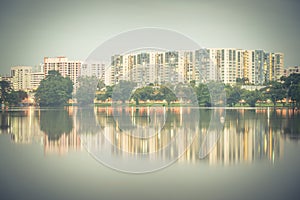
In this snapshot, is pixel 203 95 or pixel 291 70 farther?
pixel 291 70

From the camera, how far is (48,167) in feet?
18.6

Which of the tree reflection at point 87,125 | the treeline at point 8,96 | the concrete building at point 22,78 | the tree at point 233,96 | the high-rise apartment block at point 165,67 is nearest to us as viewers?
the tree reflection at point 87,125

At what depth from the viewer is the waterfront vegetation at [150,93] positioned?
3462 cm

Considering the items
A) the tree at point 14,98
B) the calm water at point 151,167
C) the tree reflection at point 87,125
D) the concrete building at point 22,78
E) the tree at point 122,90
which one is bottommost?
the calm water at point 151,167

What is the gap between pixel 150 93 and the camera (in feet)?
129

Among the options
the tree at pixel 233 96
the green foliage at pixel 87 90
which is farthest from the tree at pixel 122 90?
the tree at pixel 233 96

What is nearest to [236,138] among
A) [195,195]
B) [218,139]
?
[218,139]

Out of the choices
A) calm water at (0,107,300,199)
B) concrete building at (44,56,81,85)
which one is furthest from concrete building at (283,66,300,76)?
calm water at (0,107,300,199)

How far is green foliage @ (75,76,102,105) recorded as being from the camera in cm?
4106

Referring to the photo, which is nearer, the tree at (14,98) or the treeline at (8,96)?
the treeline at (8,96)

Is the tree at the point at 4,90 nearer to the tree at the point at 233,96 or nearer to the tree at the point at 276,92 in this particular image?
the tree at the point at 233,96

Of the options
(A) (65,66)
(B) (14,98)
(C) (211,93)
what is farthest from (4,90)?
(C) (211,93)

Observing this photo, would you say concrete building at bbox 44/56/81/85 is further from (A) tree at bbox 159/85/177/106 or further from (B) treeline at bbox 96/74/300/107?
(A) tree at bbox 159/85/177/106

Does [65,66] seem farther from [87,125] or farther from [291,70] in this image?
[87,125]
